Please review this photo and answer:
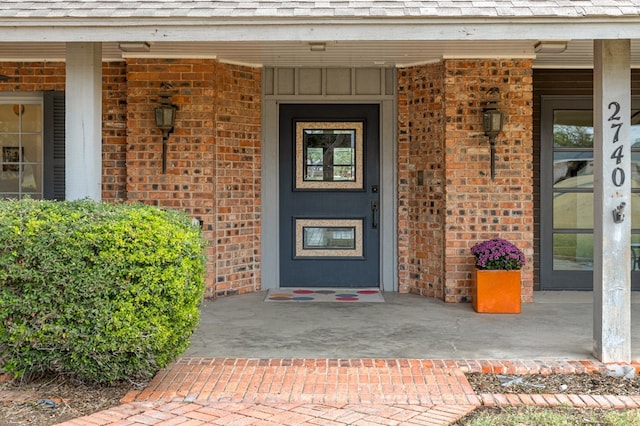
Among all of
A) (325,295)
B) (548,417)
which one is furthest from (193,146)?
(548,417)

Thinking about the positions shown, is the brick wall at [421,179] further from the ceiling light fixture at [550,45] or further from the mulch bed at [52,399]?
the mulch bed at [52,399]

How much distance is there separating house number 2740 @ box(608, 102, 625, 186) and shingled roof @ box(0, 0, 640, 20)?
0.61 m

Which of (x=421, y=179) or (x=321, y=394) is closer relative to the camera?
(x=321, y=394)

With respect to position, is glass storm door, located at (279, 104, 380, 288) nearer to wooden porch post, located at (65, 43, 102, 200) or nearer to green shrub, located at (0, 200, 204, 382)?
wooden porch post, located at (65, 43, 102, 200)

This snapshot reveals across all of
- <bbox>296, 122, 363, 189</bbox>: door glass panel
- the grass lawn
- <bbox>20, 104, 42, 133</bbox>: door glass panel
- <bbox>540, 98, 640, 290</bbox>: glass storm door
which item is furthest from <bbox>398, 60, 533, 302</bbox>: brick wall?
<bbox>20, 104, 42, 133</bbox>: door glass panel

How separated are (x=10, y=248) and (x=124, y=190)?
3350 millimetres

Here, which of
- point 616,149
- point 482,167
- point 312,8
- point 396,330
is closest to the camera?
point 312,8

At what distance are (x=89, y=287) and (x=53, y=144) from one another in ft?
12.5

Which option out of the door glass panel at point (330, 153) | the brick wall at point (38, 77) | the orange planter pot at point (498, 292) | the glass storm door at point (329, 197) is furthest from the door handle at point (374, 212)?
the brick wall at point (38, 77)

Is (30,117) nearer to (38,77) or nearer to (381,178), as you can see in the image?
(38,77)

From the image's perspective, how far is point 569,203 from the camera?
7.41 m

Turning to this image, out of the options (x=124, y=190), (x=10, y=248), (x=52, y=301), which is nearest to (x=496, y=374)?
(x=52, y=301)

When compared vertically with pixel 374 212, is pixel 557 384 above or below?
below

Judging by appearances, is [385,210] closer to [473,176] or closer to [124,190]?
[473,176]
